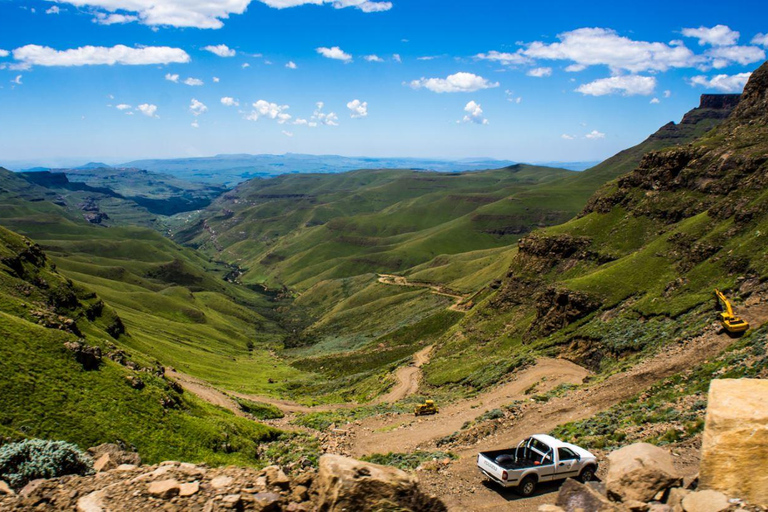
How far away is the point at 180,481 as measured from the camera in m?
15.5

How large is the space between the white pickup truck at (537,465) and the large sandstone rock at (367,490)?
8.14m

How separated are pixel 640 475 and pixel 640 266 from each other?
62.3m

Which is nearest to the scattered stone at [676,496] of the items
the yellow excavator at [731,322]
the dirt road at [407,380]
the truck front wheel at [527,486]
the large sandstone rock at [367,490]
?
the large sandstone rock at [367,490]

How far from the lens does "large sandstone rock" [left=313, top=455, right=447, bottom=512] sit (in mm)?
12844

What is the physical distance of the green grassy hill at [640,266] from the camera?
52.5 metres

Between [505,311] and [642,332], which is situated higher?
[642,332]

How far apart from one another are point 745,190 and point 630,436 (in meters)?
60.9

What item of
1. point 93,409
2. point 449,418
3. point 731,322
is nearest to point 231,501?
point 93,409

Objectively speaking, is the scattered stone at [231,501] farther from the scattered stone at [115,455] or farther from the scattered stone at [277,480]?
the scattered stone at [115,455]

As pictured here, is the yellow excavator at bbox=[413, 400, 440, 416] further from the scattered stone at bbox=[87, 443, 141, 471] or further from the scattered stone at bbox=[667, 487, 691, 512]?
the scattered stone at bbox=[667, 487, 691, 512]

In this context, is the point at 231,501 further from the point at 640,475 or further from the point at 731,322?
the point at 731,322

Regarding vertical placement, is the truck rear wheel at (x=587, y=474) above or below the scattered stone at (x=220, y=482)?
below

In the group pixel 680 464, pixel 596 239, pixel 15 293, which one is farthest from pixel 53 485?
pixel 596 239

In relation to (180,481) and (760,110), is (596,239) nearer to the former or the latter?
(760,110)
